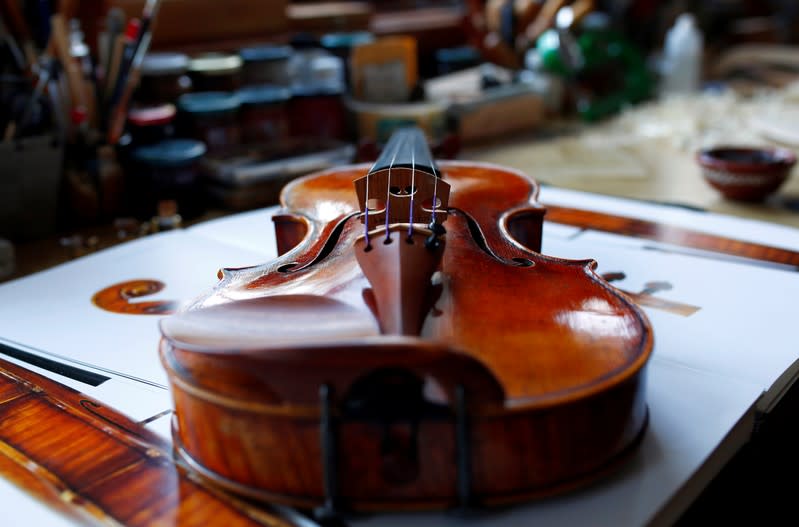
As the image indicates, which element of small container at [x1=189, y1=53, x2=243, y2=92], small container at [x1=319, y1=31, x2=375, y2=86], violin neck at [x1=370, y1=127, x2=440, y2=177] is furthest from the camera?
small container at [x1=319, y1=31, x2=375, y2=86]

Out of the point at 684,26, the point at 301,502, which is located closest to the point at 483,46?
the point at 684,26

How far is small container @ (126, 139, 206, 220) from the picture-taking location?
1.41 metres

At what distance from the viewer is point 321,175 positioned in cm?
114

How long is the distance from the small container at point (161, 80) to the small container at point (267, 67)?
8.3 inches

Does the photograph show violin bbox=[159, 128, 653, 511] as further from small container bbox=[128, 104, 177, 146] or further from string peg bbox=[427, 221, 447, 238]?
small container bbox=[128, 104, 177, 146]

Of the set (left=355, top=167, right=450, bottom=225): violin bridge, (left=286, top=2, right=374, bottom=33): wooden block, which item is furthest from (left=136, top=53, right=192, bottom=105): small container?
(left=355, top=167, right=450, bottom=225): violin bridge

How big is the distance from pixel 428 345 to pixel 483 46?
6.78ft

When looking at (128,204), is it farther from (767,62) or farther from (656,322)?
(767,62)

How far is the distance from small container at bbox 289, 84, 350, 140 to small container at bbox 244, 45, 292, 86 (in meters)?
0.05

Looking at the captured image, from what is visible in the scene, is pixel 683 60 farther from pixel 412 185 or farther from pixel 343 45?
pixel 412 185

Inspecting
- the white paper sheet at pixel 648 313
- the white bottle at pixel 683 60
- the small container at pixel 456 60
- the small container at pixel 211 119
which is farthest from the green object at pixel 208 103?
the white bottle at pixel 683 60

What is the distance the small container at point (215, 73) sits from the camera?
1.70 metres

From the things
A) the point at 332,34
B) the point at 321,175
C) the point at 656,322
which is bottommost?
the point at 656,322

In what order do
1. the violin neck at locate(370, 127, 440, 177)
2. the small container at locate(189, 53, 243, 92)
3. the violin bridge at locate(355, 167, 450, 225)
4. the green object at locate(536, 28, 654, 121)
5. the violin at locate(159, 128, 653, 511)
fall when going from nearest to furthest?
the violin at locate(159, 128, 653, 511) → the violin bridge at locate(355, 167, 450, 225) → the violin neck at locate(370, 127, 440, 177) → the small container at locate(189, 53, 243, 92) → the green object at locate(536, 28, 654, 121)
